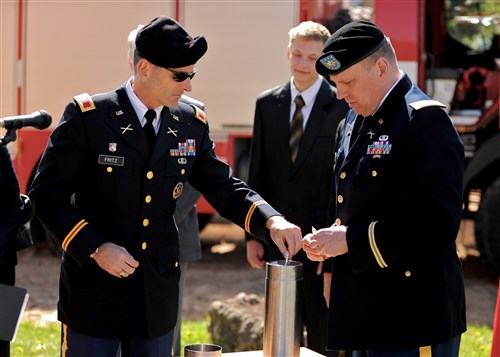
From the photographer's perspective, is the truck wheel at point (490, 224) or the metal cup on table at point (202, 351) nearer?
the metal cup on table at point (202, 351)

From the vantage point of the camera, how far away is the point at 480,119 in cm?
780

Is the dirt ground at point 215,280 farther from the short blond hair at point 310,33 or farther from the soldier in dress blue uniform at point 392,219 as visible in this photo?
the soldier in dress blue uniform at point 392,219

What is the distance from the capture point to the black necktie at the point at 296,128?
4.38 m

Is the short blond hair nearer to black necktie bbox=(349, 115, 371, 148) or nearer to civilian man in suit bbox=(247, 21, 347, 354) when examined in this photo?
civilian man in suit bbox=(247, 21, 347, 354)

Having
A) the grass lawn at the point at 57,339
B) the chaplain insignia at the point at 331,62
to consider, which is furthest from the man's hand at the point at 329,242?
the grass lawn at the point at 57,339

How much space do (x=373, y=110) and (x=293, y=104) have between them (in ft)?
4.81

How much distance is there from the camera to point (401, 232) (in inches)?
111

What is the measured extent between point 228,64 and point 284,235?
472 cm

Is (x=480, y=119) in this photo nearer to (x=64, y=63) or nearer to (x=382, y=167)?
(x=64, y=63)

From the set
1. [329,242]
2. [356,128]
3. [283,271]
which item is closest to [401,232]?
[329,242]

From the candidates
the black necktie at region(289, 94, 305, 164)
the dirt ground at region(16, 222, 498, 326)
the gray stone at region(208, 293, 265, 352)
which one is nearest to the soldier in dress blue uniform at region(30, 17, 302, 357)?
the black necktie at region(289, 94, 305, 164)

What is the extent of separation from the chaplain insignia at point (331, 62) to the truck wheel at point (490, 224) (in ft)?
15.9

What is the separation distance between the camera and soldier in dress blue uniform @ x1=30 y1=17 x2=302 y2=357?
116 inches

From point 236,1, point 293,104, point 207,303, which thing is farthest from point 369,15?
point 293,104
